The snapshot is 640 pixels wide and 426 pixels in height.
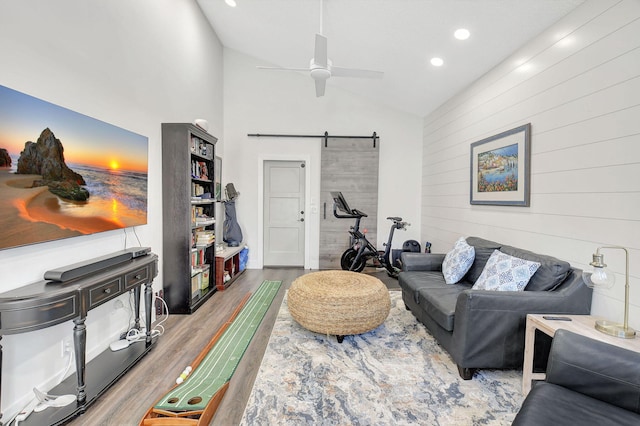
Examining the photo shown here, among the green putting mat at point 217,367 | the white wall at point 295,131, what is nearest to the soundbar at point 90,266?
the green putting mat at point 217,367

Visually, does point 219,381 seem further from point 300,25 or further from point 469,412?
point 300,25

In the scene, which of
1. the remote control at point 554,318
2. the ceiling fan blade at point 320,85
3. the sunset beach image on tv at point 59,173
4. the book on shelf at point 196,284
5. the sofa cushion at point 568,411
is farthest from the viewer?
the book on shelf at point 196,284

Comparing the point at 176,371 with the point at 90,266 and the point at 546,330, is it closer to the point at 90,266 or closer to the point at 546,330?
the point at 90,266

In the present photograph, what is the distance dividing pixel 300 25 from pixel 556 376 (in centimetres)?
444

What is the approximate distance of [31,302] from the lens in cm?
148

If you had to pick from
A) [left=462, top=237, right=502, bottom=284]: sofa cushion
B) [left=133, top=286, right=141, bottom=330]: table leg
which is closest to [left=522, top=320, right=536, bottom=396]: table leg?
[left=462, top=237, right=502, bottom=284]: sofa cushion

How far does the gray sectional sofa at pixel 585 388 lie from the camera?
3.97ft

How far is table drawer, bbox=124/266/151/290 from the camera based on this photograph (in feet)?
7.19

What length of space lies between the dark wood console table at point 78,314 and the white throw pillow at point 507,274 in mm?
2939

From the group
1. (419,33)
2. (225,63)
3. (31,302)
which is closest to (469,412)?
(31,302)

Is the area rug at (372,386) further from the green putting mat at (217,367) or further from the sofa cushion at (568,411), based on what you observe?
the sofa cushion at (568,411)

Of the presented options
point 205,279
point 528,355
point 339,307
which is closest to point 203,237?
point 205,279

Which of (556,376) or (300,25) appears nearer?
(556,376)

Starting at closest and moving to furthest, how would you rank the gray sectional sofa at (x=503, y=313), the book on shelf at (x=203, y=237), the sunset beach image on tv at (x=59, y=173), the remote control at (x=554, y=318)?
the sunset beach image on tv at (x=59, y=173) < the remote control at (x=554, y=318) < the gray sectional sofa at (x=503, y=313) < the book on shelf at (x=203, y=237)
